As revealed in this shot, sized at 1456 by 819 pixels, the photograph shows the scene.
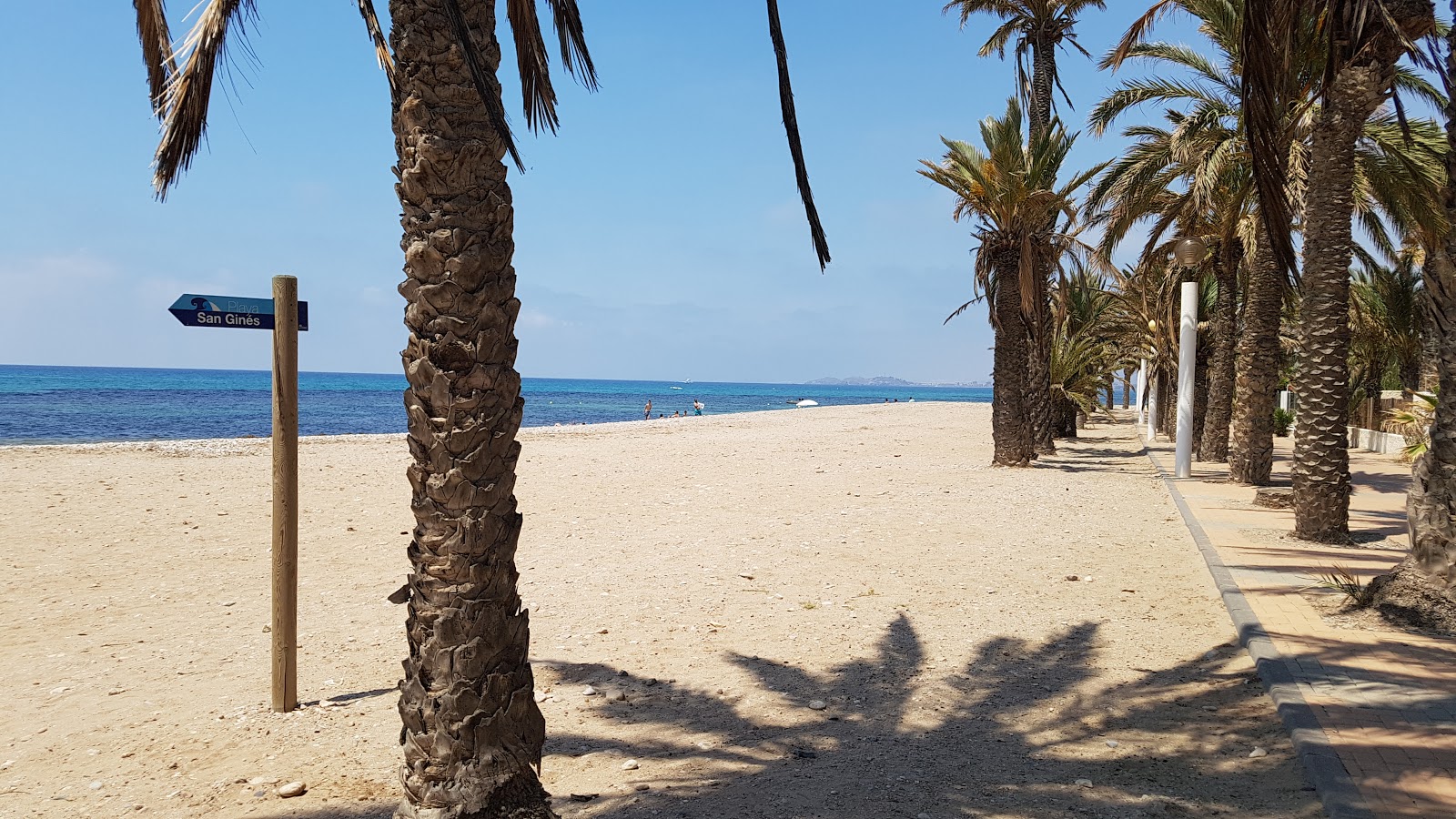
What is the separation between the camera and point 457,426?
10.3 ft

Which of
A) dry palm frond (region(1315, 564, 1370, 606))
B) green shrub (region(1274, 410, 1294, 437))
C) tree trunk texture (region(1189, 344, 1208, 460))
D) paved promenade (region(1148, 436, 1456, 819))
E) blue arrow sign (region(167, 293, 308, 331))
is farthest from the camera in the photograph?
green shrub (region(1274, 410, 1294, 437))

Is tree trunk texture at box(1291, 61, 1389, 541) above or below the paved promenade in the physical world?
above

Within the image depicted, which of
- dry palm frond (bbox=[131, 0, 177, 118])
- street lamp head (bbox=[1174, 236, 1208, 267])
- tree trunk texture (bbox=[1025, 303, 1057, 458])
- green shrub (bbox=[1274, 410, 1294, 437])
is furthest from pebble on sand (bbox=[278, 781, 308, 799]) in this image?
green shrub (bbox=[1274, 410, 1294, 437])

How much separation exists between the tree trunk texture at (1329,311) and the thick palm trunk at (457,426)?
28.0 feet

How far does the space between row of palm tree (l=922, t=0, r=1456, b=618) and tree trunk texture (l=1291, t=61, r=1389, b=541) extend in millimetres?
18

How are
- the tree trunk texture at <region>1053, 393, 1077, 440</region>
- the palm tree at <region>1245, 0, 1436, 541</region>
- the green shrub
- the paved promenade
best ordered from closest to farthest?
1. the paved promenade
2. the palm tree at <region>1245, 0, 1436, 541</region>
3. the tree trunk texture at <region>1053, 393, 1077, 440</region>
4. the green shrub

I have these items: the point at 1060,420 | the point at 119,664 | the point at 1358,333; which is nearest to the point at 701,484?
the point at 119,664

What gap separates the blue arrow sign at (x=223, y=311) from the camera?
4625 mm

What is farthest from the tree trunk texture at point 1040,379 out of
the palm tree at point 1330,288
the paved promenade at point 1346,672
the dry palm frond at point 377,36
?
the dry palm frond at point 377,36

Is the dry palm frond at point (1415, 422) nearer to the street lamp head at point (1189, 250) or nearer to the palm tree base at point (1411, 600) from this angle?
the street lamp head at point (1189, 250)

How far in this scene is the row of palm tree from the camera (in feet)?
19.7

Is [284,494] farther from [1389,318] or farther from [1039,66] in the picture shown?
[1389,318]

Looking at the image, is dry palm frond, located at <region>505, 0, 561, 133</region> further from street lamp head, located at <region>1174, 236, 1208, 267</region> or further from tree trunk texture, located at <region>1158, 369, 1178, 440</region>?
tree trunk texture, located at <region>1158, 369, 1178, 440</region>

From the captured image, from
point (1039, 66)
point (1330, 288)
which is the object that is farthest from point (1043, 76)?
point (1330, 288)
